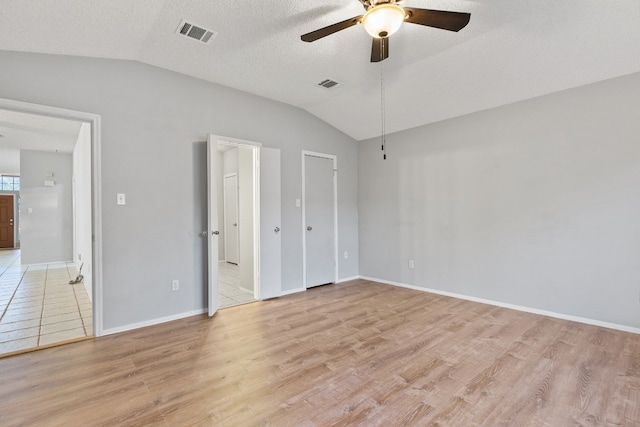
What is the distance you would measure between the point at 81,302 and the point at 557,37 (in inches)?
242

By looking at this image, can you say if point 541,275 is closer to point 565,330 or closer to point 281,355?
point 565,330

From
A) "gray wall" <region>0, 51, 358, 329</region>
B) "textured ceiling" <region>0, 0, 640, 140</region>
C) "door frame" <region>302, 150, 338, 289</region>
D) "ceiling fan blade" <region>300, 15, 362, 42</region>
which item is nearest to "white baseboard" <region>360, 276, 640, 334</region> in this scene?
"door frame" <region>302, 150, 338, 289</region>

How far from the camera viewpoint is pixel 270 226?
14.0 ft

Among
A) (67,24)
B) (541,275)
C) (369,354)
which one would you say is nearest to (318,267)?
(369,354)

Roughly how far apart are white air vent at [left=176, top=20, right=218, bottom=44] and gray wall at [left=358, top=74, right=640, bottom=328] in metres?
3.19

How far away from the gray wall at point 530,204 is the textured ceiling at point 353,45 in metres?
0.35

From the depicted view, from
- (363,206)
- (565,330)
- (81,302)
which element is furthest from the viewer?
(363,206)

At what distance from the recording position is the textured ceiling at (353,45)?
233 cm

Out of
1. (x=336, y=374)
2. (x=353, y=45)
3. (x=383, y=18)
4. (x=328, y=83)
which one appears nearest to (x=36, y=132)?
(x=328, y=83)

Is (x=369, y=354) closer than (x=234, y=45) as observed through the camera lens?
Yes

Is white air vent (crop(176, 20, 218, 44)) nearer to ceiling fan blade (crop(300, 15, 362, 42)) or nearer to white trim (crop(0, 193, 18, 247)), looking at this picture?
ceiling fan blade (crop(300, 15, 362, 42))

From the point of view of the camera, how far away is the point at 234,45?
9.52ft

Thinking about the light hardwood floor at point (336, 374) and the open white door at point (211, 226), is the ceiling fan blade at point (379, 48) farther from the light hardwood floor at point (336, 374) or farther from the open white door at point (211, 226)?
the light hardwood floor at point (336, 374)

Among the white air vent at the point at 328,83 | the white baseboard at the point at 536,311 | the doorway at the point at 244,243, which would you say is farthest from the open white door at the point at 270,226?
the white baseboard at the point at 536,311
